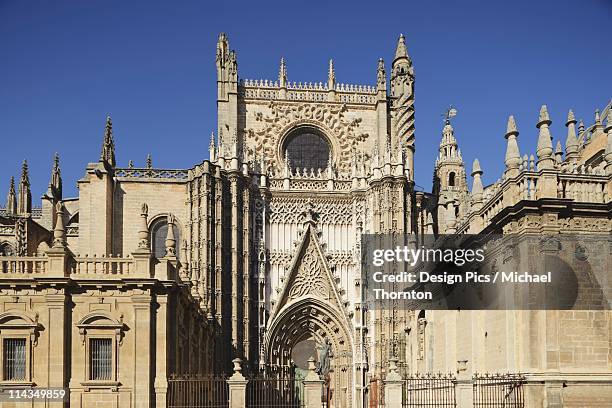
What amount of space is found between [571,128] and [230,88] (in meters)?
18.6

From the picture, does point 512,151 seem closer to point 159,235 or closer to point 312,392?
point 312,392

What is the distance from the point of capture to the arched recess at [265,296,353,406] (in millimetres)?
41069

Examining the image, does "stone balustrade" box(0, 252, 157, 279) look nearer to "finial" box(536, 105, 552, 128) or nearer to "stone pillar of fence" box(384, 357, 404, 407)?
"stone pillar of fence" box(384, 357, 404, 407)

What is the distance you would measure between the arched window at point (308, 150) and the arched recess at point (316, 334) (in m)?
7.92

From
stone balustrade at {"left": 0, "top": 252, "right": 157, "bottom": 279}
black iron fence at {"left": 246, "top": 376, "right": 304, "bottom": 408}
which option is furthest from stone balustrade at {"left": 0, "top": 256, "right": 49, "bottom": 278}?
black iron fence at {"left": 246, "top": 376, "right": 304, "bottom": 408}

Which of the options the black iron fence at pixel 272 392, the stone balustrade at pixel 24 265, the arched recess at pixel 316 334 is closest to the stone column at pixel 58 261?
the stone balustrade at pixel 24 265

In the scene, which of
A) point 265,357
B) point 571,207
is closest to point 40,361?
point 571,207

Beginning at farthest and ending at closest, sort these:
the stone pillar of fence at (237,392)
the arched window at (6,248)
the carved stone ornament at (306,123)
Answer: the carved stone ornament at (306,123), the arched window at (6,248), the stone pillar of fence at (237,392)

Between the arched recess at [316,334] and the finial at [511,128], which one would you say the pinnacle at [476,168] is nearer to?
the finial at [511,128]

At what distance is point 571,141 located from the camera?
31469 millimetres

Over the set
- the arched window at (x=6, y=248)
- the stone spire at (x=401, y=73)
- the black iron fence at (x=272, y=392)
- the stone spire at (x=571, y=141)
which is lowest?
the black iron fence at (x=272, y=392)

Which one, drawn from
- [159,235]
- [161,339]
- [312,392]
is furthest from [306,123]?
[161,339]

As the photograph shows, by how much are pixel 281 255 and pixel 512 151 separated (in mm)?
22630

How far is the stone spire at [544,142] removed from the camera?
1927cm
